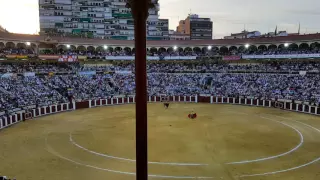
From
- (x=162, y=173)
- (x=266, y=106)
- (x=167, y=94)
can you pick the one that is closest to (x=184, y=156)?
(x=162, y=173)

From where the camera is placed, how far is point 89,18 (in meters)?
88.9

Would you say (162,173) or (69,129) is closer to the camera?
(162,173)

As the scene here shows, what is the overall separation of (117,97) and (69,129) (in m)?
19.9

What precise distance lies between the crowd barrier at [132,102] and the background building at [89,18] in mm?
42391

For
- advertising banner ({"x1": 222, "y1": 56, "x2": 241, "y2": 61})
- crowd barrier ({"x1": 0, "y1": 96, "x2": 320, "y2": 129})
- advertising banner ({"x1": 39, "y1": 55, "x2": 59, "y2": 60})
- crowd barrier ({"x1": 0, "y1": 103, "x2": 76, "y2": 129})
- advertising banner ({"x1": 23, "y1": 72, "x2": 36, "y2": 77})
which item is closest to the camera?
crowd barrier ({"x1": 0, "y1": 103, "x2": 76, "y2": 129})

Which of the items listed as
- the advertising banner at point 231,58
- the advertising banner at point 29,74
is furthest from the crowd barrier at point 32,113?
the advertising banner at point 231,58

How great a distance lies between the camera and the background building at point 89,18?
8306 centimetres

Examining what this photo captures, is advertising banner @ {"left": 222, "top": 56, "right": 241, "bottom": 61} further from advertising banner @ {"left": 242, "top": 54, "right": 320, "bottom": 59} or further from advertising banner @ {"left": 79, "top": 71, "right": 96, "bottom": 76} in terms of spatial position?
advertising banner @ {"left": 79, "top": 71, "right": 96, "bottom": 76}

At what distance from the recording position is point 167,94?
161 ft

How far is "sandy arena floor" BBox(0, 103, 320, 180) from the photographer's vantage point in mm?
15680

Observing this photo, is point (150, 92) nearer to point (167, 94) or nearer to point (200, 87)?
point (167, 94)

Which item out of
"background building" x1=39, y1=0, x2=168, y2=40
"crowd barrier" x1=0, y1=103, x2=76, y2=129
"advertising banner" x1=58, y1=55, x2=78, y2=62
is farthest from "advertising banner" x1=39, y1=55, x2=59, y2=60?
"background building" x1=39, y1=0, x2=168, y2=40

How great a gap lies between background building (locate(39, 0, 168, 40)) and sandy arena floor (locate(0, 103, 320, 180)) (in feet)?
195

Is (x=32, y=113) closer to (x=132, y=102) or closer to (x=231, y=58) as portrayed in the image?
(x=132, y=102)
